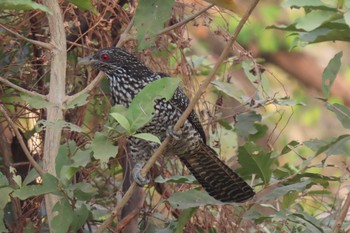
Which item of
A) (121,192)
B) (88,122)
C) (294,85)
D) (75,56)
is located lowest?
(294,85)

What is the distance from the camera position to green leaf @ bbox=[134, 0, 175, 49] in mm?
2422

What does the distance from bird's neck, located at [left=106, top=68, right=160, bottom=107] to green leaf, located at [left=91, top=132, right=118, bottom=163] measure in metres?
0.75

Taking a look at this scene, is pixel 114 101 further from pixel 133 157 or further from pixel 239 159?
pixel 239 159

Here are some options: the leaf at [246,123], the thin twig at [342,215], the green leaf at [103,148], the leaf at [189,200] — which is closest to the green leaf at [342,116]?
the thin twig at [342,215]

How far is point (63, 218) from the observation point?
7.73 ft

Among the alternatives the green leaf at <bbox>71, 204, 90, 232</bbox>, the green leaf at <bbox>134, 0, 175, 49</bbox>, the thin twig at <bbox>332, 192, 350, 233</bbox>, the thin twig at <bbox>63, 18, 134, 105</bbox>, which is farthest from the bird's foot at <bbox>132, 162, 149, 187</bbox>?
the thin twig at <bbox>332, 192, 350, 233</bbox>

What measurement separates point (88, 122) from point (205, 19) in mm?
557

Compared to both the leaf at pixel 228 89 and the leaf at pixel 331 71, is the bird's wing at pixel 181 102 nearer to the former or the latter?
the leaf at pixel 228 89

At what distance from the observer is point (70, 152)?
239 centimetres

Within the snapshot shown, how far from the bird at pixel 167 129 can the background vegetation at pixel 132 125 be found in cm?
5

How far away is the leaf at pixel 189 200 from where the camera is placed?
8.34ft

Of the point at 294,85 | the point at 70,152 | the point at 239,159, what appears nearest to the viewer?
the point at 70,152

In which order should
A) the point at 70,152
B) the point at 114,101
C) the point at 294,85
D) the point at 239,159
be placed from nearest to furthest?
the point at 70,152 → the point at 239,159 → the point at 114,101 → the point at 294,85

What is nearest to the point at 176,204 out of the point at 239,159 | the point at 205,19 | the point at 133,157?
the point at 239,159
